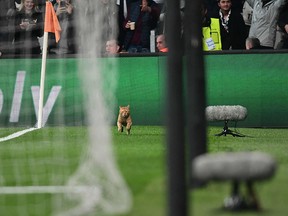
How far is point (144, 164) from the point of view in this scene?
1764 cm

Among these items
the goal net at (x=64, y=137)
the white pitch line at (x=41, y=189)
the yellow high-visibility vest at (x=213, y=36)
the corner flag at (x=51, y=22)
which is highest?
the corner flag at (x=51, y=22)

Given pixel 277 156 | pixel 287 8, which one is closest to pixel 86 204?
pixel 277 156

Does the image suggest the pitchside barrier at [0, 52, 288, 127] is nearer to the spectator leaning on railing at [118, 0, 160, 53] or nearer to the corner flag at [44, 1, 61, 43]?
the spectator leaning on railing at [118, 0, 160, 53]

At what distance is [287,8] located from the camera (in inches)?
1070

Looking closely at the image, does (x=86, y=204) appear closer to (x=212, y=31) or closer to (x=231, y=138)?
(x=231, y=138)

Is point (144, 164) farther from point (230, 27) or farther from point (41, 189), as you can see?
point (230, 27)

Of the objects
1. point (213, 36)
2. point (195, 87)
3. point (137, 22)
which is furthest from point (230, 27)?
point (195, 87)

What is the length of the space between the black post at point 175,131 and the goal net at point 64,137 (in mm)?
1650

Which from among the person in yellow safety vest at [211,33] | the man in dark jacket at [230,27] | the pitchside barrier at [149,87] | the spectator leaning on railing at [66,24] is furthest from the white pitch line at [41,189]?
the man in dark jacket at [230,27]

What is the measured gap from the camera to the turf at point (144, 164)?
13.0 metres

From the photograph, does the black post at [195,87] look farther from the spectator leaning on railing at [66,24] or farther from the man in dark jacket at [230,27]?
the man in dark jacket at [230,27]

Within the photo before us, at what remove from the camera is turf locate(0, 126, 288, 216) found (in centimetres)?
1296

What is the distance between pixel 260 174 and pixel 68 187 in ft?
13.0

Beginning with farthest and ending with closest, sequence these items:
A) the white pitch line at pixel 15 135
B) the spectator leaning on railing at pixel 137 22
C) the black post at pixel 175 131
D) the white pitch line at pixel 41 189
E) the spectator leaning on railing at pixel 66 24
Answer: the spectator leaning on railing at pixel 137 22
the spectator leaning on railing at pixel 66 24
the white pitch line at pixel 15 135
the white pitch line at pixel 41 189
the black post at pixel 175 131
